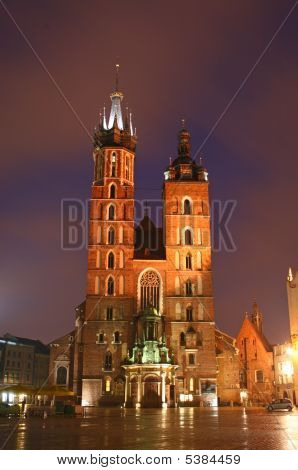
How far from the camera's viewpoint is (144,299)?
61.8 m

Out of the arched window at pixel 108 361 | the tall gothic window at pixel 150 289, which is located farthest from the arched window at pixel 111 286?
the arched window at pixel 108 361

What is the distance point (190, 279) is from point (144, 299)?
6.33 meters

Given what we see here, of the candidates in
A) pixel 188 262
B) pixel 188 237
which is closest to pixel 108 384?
pixel 188 262

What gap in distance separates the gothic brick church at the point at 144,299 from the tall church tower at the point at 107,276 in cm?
12

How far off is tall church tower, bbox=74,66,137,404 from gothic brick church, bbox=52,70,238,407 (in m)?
0.12

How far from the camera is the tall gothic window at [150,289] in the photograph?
6178 centimetres

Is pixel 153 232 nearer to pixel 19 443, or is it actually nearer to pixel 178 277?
pixel 178 277

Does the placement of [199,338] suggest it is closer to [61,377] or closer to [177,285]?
[177,285]

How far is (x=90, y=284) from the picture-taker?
6091cm

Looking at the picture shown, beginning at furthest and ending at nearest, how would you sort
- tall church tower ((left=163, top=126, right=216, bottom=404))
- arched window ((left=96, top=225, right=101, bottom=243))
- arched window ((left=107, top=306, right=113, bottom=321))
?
arched window ((left=96, top=225, right=101, bottom=243))
arched window ((left=107, top=306, right=113, bottom=321))
tall church tower ((left=163, top=126, right=216, bottom=404))

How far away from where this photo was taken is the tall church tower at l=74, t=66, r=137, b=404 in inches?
2309

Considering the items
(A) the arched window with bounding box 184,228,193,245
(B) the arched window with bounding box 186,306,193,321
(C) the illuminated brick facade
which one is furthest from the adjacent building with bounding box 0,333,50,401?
(A) the arched window with bounding box 184,228,193,245

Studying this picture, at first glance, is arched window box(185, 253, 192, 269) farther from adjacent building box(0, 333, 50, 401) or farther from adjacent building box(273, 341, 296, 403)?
adjacent building box(0, 333, 50, 401)
